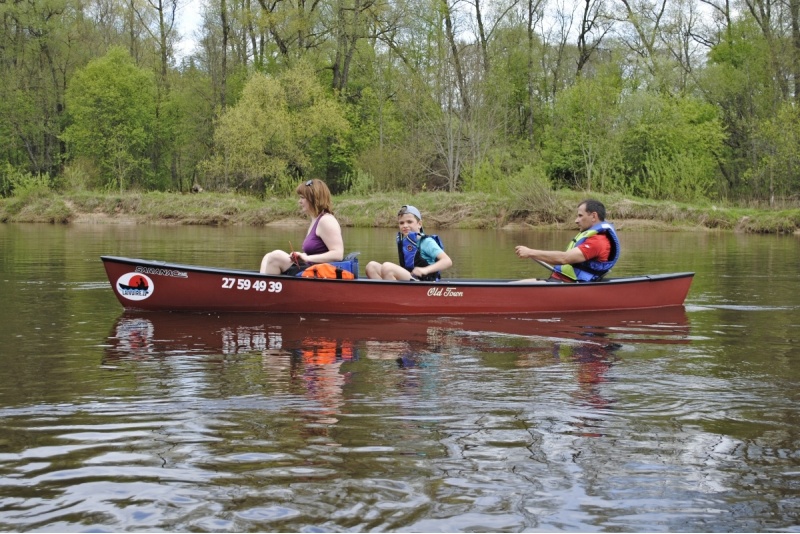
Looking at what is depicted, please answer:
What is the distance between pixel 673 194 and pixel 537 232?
18.6 ft

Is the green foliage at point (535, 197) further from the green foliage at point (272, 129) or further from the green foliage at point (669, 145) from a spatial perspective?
the green foliage at point (272, 129)

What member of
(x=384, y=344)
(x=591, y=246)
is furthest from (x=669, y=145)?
(x=384, y=344)

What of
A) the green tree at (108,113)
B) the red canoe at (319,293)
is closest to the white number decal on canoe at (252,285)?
the red canoe at (319,293)

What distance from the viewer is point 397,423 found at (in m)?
4.72

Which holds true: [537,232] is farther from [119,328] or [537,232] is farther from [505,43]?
[119,328]

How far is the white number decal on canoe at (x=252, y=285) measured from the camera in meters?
8.82

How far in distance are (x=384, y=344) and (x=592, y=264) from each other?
2.97 meters

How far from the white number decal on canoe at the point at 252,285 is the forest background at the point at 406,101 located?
70.9 feet

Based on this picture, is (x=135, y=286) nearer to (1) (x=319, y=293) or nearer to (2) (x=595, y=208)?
(1) (x=319, y=293)

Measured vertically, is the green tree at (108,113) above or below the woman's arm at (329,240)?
above

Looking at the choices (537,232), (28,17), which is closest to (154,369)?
(537,232)

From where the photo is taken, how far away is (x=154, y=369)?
6.23 metres

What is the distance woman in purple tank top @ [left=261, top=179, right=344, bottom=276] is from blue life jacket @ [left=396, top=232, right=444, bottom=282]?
2.47 ft

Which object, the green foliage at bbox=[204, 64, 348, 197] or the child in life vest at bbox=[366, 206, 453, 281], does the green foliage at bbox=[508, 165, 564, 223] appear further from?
the child in life vest at bbox=[366, 206, 453, 281]
